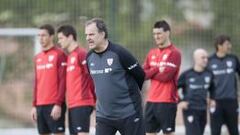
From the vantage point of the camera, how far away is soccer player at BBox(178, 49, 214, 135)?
14.2 m

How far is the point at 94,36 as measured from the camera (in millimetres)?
10070

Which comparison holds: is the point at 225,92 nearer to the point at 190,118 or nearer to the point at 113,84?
the point at 190,118

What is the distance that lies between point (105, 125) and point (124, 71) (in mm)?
690

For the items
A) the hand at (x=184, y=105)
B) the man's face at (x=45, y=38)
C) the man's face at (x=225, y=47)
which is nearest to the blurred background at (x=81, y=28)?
the man's face at (x=225, y=47)

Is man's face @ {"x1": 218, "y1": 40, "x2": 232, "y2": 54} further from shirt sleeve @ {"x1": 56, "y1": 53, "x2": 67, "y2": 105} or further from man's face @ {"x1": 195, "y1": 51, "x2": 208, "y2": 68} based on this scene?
shirt sleeve @ {"x1": 56, "y1": 53, "x2": 67, "y2": 105}

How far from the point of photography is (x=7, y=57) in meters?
17.6

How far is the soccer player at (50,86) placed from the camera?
1297 cm

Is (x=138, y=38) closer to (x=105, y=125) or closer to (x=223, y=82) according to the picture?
(x=223, y=82)

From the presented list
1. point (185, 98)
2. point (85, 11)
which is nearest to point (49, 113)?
point (185, 98)

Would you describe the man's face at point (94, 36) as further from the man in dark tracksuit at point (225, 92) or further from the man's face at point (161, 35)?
the man in dark tracksuit at point (225, 92)

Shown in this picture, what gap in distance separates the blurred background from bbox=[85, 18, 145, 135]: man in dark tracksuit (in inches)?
274

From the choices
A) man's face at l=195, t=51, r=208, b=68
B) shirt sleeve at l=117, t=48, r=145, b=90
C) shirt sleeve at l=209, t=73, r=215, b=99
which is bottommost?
shirt sleeve at l=209, t=73, r=215, b=99

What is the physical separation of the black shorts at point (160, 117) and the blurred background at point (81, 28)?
14.8ft

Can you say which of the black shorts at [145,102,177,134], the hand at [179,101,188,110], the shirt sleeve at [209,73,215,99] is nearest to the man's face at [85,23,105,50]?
the black shorts at [145,102,177,134]
